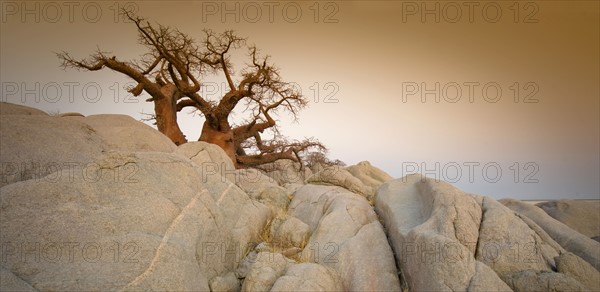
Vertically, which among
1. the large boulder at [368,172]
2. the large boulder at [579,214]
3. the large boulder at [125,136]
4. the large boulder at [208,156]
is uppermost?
the large boulder at [125,136]

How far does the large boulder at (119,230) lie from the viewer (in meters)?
6.20

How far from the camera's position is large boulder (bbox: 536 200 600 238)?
14.7 m

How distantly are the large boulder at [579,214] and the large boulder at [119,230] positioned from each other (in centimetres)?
1324

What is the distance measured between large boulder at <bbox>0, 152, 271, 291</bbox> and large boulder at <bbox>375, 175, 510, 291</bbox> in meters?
3.72

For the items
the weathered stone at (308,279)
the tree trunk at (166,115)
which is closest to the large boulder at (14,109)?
the tree trunk at (166,115)

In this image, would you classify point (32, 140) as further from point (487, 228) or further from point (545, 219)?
point (545, 219)

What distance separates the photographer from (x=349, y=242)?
8.84 m

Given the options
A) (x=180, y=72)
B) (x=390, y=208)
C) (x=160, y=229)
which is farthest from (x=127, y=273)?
(x=180, y=72)

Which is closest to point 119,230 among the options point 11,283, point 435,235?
point 11,283

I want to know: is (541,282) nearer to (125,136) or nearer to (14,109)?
(125,136)

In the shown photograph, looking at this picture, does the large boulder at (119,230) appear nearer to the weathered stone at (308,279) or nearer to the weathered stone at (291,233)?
the weathered stone at (291,233)

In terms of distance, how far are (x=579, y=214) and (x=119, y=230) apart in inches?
662

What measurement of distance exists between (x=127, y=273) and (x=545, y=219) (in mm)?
10944

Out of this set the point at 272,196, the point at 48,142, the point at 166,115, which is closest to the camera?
the point at 48,142
